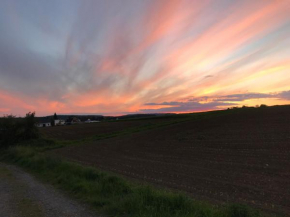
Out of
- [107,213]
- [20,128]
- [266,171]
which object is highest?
[20,128]

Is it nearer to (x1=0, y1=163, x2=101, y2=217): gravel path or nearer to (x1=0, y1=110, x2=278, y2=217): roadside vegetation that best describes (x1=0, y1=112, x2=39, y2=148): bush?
(x1=0, y1=110, x2=278, y2=217): roadside vegetation

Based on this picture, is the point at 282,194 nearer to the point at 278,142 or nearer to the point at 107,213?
the point at 107,213

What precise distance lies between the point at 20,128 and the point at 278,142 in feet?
136

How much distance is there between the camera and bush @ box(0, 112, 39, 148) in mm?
41688

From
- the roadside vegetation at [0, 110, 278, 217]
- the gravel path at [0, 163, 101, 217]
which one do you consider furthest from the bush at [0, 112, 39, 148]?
the gravel path at [0, 163, 101, 217]

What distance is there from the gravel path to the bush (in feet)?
114

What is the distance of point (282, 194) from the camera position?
8898 mm

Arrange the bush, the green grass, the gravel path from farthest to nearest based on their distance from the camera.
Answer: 1. the bush
2. the gravel path
3. the green grass

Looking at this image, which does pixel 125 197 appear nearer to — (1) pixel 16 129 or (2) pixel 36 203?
(2) pixel 36 203

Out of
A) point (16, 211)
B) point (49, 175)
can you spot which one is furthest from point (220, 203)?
point (49, 175)

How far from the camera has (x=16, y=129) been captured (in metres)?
42.4

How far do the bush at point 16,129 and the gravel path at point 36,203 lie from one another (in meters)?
34.8

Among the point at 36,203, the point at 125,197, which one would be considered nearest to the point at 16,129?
the point at 36,203

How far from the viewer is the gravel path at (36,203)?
6.89 meters
